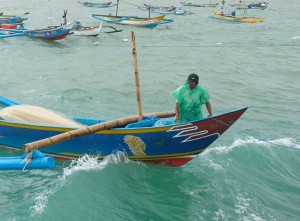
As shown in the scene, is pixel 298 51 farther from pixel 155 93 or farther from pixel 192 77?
pixel 192 77

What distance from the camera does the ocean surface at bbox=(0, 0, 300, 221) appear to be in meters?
7.37

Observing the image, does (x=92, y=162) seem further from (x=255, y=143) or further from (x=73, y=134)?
(x=255, y=143)

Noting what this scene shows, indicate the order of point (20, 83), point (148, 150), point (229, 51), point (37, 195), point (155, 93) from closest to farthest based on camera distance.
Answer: point (37, 195) < point (148, 150) < point (155, 93) < point (20, 83) < point (229, 51)

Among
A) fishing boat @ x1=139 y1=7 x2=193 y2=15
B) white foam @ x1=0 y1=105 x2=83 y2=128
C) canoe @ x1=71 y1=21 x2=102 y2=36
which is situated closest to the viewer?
white foam @ x1=0 y1=105 x2=83 y2=128

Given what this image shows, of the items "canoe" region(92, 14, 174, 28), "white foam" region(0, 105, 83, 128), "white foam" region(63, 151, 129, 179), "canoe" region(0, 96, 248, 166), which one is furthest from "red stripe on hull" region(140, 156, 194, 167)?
"canoe" region(92, 14, 174, 28)

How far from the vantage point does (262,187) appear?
8289 mm

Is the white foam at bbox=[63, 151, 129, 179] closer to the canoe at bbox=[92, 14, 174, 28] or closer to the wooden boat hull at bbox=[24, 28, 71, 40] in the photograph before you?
the wooden boat hull at bbox=[24, 28, 71, 40]

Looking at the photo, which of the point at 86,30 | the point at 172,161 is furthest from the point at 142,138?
the point at 86,30

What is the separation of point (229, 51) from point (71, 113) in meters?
15.7

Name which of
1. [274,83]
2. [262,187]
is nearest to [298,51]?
[274,83]

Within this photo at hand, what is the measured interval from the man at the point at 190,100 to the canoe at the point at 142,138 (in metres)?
0.37

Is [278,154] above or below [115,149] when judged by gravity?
below

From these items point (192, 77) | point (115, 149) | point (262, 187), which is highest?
point (192, 77)

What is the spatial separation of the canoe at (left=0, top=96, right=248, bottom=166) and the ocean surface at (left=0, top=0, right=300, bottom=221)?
0.31m
